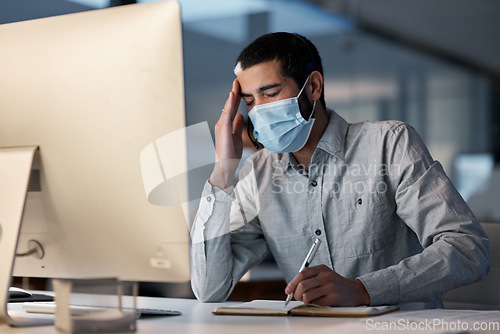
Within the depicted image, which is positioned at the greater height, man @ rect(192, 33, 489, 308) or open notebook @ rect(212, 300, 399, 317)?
man @ rect(192, 33, 489, 308)

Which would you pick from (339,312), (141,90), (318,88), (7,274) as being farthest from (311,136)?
(7,274)

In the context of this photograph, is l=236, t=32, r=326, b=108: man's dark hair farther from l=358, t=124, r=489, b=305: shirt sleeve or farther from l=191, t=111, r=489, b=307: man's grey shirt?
l=358, t=124, r=489, b=305: shirt sleeve

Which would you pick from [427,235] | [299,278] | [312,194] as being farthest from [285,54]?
[299,278]

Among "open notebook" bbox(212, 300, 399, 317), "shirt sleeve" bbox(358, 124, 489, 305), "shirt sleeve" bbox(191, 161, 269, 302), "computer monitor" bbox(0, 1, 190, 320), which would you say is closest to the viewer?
"computer monitor" bbox(0, 1, 190, 320)

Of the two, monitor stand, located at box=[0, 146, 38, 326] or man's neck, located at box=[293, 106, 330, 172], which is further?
man's neck, located at box=[293, 106, 330, 172]

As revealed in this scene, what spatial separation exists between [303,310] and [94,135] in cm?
49

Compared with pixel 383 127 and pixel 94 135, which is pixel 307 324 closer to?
pixel 94 135

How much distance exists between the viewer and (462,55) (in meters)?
3.34

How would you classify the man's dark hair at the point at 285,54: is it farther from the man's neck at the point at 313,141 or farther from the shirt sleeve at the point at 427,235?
the shirt sleeve at the point at 427,235

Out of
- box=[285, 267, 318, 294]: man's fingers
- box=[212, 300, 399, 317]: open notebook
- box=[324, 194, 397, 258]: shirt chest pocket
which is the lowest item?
box=[212, 300, 399, 317]: open notebook

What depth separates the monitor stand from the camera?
3.18 ft

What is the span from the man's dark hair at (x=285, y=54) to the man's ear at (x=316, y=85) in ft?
0.06

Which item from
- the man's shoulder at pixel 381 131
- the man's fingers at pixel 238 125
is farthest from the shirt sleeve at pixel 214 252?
the man's shoulder at pixel 381 131

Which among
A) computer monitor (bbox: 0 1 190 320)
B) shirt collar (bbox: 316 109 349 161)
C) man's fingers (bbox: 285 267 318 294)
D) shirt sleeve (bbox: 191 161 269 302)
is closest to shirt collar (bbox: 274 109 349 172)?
shirt collar (bbox: 316 109 349 161)
